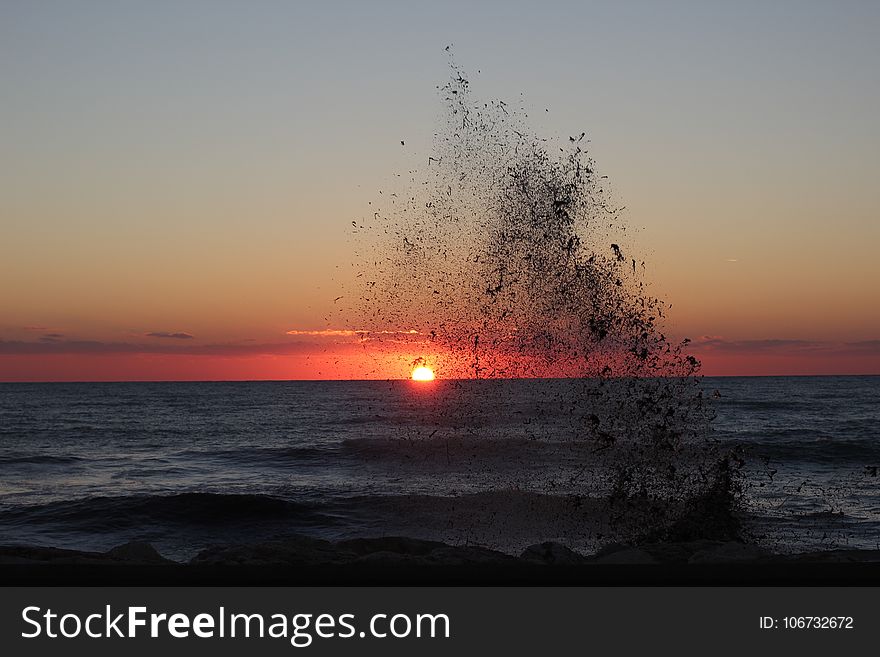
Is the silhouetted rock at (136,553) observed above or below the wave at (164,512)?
above

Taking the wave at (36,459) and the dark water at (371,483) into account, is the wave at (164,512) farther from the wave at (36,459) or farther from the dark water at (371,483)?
the wave at (36,459)

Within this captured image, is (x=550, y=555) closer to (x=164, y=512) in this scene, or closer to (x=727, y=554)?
(x=727, y=554)

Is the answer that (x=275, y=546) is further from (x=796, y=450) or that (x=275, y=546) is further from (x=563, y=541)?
(x=796, y=450)

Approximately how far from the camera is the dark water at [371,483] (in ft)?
61.0

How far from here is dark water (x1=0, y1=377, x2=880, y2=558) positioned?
18.6 m

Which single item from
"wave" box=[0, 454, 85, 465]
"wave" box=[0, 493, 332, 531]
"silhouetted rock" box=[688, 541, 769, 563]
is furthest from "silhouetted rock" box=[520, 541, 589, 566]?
"wave" box=[0, 454, 85, 465]

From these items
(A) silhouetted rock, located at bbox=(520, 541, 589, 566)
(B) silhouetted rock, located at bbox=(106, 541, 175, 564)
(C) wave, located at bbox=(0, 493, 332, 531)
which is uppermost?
(B) silhouetted rock, located at bbox=(106, 541, 175, 564)

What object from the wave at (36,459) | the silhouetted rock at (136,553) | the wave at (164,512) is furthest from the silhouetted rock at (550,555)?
the wave at (36,459)

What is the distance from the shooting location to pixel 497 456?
3800cm

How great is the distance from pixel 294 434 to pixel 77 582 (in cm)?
4820

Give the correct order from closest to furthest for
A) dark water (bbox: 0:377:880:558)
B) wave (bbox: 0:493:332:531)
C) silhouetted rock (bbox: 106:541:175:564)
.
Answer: silhouetted rock (bbox: 106:541:175:564), dark water (bbox: 0:377:880:558), wave (bbox: 0:493:332:531)

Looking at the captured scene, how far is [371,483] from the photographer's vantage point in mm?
28188

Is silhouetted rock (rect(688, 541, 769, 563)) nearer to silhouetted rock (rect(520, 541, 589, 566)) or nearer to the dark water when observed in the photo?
silhouetted rock (rect(520, 541, 589, 566))

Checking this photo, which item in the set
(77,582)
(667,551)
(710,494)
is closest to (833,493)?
(710,494)
